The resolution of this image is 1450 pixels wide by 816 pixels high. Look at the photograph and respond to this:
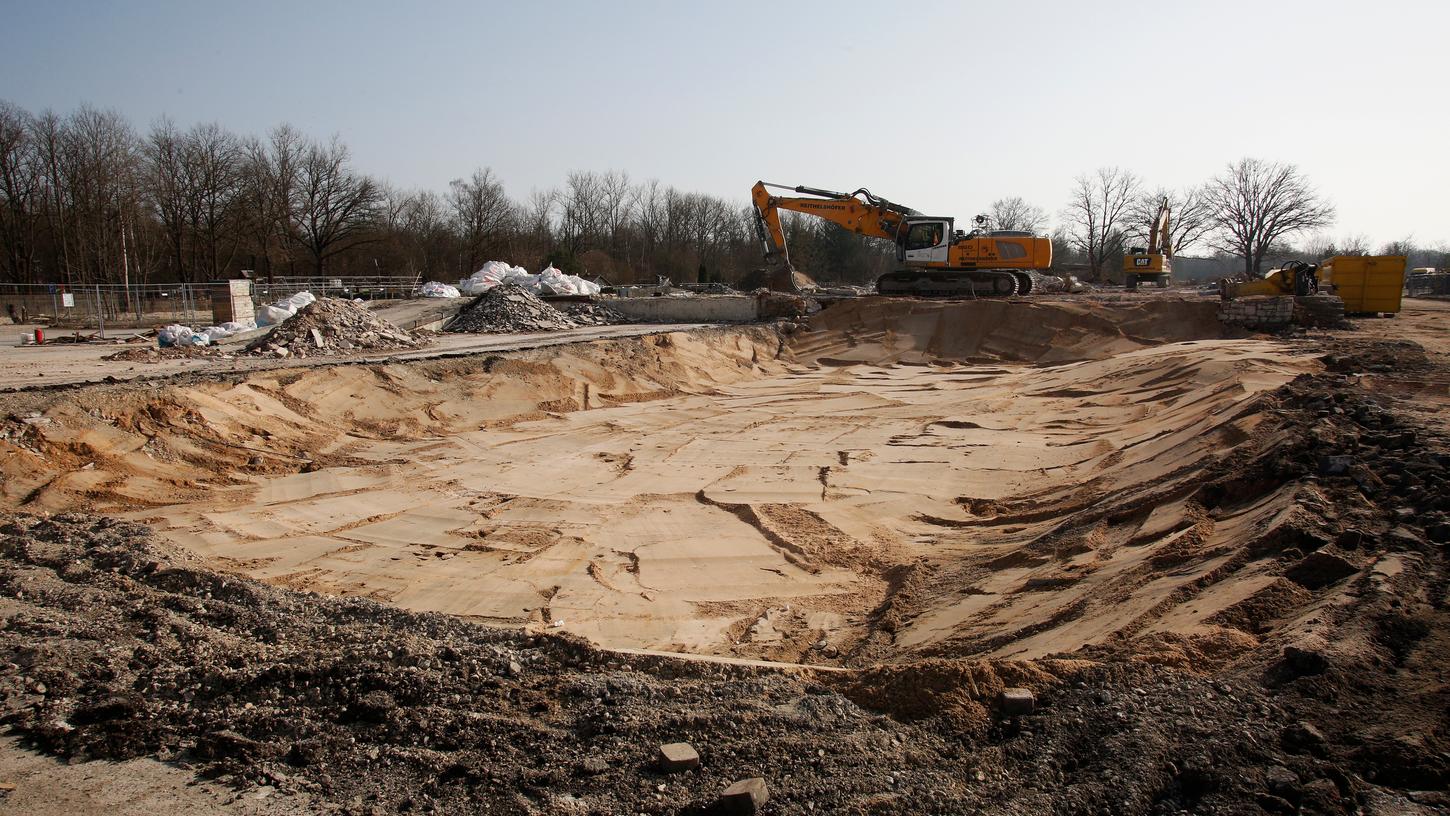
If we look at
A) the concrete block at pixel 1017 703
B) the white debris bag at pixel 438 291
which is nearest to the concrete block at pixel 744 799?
the concrete block at pixel 1017 703

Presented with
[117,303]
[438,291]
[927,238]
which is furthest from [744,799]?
[438,291]

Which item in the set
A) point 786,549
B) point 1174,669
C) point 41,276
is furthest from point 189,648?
point 41,276

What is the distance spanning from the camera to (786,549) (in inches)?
288

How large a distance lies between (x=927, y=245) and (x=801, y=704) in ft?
70.4

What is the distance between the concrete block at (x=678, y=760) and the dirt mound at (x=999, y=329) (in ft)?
57.8

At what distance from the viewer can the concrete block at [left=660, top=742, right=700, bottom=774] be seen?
332 centimetres

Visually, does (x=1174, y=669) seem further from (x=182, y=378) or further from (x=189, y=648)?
(x=182, y=378)

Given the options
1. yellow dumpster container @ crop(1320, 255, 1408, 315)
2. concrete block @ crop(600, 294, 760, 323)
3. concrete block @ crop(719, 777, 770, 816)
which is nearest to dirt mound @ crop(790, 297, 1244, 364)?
concrete block @ crop(600, 294, 760, 323)

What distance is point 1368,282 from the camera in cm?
2102

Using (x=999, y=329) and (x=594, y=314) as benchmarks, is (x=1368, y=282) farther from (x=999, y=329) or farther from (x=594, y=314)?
(x=594, y=314)

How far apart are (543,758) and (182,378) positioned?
10781mm

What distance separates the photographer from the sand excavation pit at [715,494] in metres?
5.63

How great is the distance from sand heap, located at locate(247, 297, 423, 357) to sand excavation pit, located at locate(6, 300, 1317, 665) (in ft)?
12.8

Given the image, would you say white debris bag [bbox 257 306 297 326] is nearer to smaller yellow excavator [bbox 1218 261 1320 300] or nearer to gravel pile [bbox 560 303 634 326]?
gravel pile [bbox 560 303 634 326]
